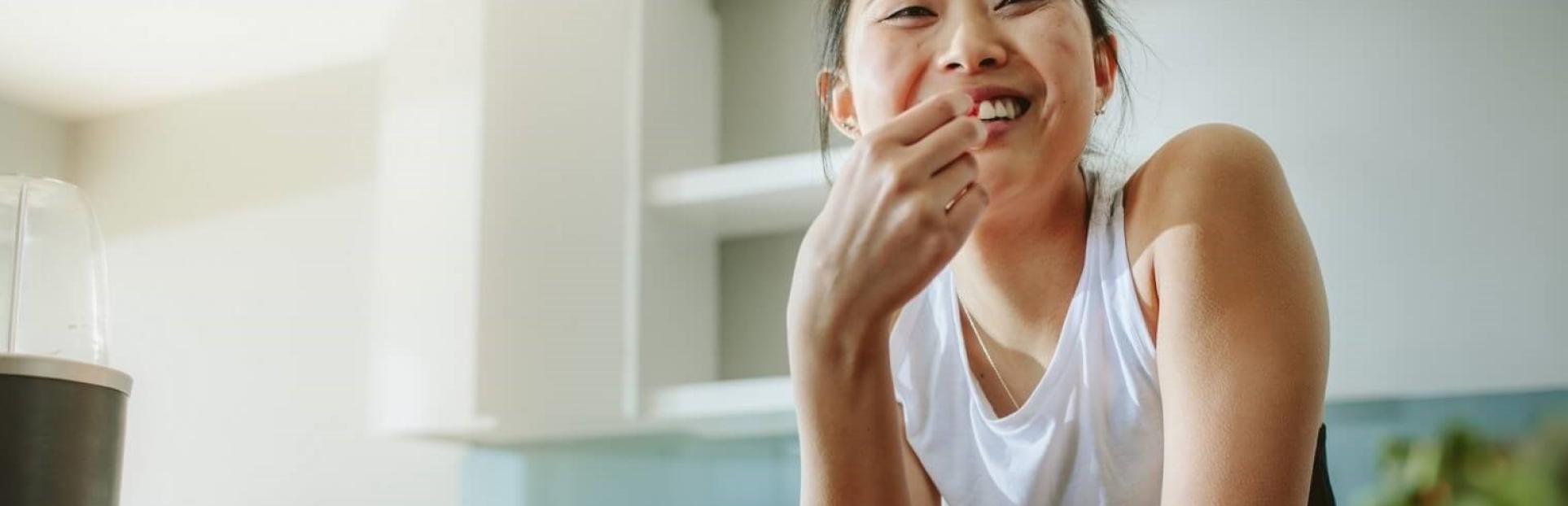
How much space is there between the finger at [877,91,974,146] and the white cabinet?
122 centimetres

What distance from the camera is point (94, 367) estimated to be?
1098 millimetres

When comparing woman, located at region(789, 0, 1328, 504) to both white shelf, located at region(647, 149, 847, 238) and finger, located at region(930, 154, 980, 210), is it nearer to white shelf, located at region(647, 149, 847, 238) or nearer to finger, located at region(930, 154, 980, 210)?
finger, located at region(930, 154, 980, 210)

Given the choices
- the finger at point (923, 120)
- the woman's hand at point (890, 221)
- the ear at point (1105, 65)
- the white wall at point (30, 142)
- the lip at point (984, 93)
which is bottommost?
the woman's hand at point (890, 221)

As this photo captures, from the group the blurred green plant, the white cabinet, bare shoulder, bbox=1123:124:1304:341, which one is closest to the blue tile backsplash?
the white cabinet

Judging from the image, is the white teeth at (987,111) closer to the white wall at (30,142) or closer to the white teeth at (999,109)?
the white teeth at (999,109)

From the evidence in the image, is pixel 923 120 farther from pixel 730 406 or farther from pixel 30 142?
pixel 30 142

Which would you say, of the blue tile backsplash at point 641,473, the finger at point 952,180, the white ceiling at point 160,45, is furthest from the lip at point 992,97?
the white ceiling at point 160,45

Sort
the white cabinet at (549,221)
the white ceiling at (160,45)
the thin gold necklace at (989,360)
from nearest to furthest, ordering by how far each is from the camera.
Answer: the thin gold necklace at (989,360) → the white cabinet at (549,221) → the white ceiling at (160,45)

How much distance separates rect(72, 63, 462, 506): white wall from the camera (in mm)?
2629

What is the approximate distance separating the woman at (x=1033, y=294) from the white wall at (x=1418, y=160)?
80 cm

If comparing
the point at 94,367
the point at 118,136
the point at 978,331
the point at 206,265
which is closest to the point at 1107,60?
the point at 978,331

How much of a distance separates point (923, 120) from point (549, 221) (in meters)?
1.42

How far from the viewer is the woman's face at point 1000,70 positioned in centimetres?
87

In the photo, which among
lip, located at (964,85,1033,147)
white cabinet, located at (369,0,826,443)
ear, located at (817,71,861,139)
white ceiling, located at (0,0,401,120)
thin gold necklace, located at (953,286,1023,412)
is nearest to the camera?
lip, located at (964,85,1033,147)
